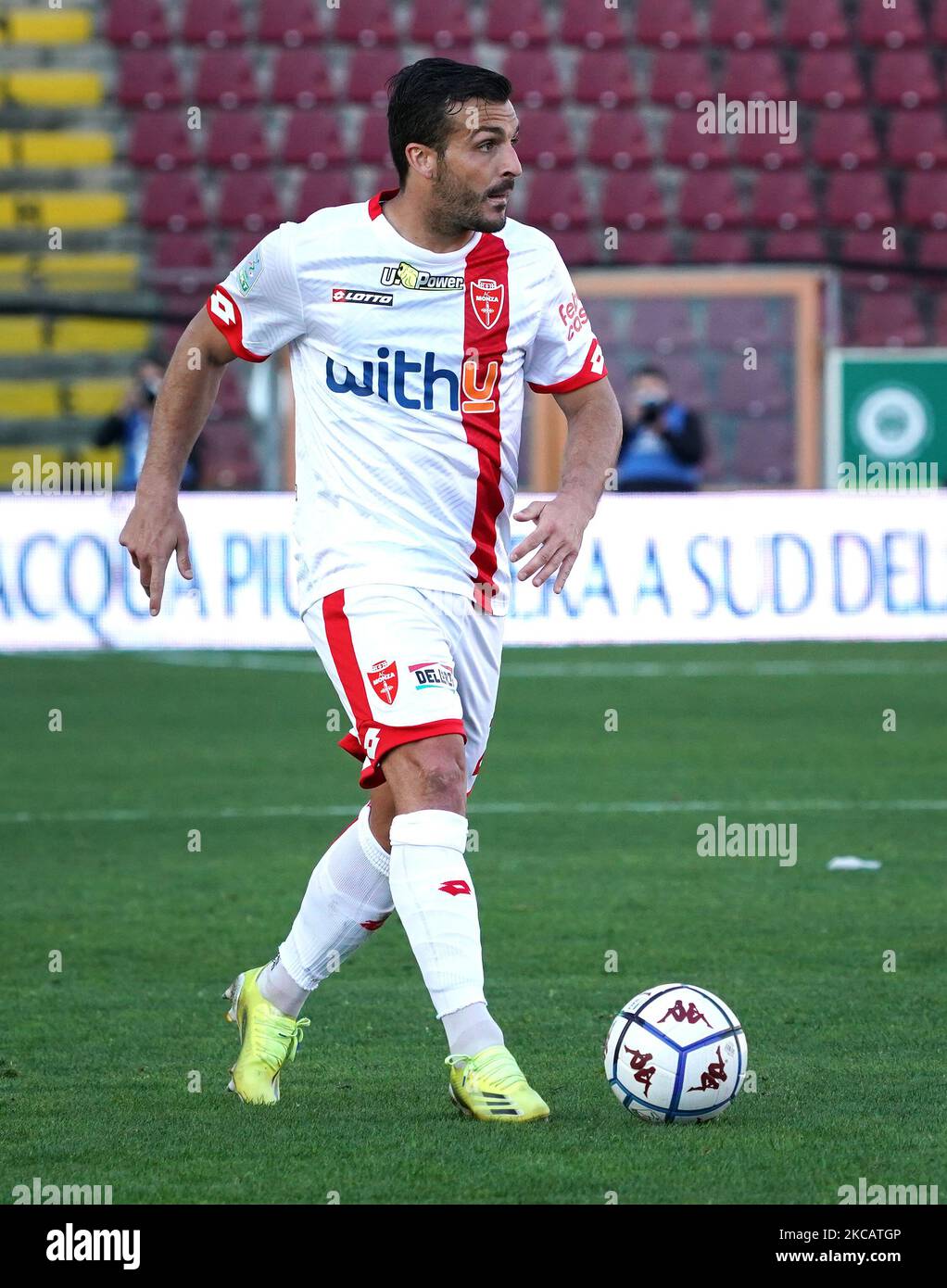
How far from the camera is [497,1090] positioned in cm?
438

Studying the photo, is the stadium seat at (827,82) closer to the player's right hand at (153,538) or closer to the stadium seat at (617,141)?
the stadium seat at (617,141)

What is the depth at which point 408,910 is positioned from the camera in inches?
176

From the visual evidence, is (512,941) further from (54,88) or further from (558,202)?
(54,88)

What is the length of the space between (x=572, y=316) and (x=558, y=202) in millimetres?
15648

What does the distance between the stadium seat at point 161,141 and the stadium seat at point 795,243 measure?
5279 millimetres

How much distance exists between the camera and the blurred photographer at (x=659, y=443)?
1614cm

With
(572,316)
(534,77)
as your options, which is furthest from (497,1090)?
(534,77)

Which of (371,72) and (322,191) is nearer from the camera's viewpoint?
(322,191)

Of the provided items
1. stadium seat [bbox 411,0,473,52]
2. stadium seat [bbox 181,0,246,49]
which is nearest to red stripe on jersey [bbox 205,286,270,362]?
stadium seat [bbox 411,0,473,52]

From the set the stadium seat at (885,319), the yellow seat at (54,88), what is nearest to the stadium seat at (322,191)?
the yellow seat at (54,88)

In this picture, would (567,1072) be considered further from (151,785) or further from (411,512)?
(151,785)

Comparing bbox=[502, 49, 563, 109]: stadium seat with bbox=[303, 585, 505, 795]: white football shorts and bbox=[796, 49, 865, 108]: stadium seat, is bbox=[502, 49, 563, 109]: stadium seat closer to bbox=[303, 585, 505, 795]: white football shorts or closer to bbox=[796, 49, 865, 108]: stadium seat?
bbox=[796, 49, 865, 108]: stadium seat
